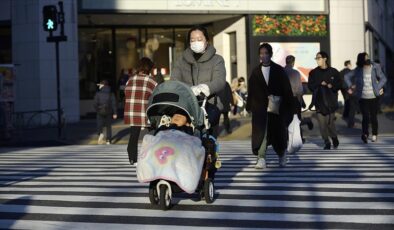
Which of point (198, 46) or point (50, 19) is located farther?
point (50, 19)

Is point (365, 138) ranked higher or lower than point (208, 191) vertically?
higher

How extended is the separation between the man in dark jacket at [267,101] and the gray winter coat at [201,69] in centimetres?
256

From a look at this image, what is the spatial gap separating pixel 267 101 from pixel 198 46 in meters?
2.93

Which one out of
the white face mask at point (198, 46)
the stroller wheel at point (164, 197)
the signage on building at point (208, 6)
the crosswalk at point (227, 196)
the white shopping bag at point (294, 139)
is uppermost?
the signage on building at point (208, 6)

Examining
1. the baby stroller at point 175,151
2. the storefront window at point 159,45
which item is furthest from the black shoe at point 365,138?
the storefront window at point 159,45

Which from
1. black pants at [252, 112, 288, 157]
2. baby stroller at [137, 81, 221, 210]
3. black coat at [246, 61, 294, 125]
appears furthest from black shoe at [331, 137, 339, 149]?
baby stroller at [137, 81, 221, 210]

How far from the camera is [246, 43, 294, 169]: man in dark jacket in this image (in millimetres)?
11805

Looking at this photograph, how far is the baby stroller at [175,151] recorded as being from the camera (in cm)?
770

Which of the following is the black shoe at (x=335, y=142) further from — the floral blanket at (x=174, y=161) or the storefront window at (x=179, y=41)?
the storefront window at (x=179, y=41)

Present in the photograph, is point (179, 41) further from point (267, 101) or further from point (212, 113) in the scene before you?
point (212, 113)

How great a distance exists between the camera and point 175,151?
7.73 meters

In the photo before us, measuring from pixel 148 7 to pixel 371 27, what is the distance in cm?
1260

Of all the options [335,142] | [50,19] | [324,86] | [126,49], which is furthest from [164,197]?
[126,49]

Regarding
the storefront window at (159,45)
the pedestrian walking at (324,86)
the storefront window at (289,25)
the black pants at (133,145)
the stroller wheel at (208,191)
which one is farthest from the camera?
the storefront window at (159,45)
